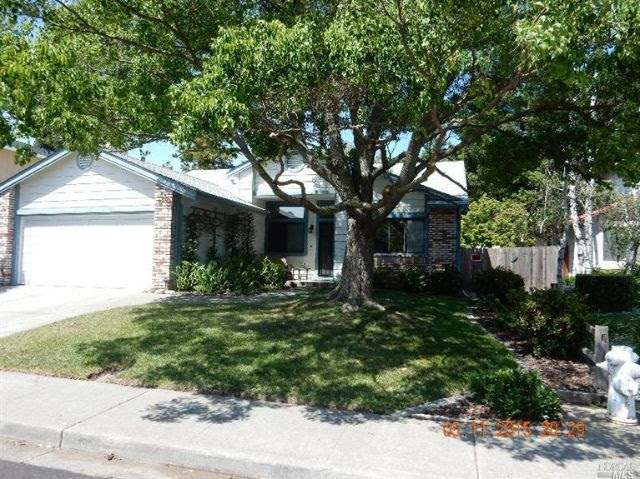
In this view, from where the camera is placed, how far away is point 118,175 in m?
15.7

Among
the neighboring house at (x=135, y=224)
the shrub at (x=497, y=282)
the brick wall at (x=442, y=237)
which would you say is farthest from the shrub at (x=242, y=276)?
the shrub at (x=497, y=282)

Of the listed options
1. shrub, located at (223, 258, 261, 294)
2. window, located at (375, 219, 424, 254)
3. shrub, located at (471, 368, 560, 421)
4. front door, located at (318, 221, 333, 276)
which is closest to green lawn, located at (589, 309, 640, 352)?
shrub, located at (471, 368, 560, 421)

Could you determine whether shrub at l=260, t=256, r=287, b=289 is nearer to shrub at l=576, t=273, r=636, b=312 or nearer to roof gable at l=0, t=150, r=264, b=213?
roof gable at l=0, t=150, r=264, b=213

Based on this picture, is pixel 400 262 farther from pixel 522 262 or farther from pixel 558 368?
pixel 558 368

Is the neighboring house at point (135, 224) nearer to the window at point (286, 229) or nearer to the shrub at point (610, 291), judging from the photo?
the window at point (286, 229)

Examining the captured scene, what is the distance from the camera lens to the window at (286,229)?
65.4ft

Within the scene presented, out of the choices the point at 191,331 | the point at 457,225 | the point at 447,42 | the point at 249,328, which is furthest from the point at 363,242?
the point at 457,225

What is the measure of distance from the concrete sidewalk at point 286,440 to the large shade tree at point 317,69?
3484 millimetres

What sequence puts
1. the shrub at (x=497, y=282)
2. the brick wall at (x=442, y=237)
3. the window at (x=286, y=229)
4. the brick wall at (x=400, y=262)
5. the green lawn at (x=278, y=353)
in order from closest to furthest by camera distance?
the green lawn at (x=278, y=353) → the shrub at (x=497, y=282) → the brick wall at (x=442, y=237) → the brick wall at (x=400, y=262) → the window at (x=286, y=229)

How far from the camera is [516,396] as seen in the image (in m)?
5.74

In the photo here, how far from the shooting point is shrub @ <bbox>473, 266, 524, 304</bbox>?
15680 mm

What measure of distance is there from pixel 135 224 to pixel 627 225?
17.1 metres

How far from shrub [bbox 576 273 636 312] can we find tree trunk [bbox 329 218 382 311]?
6.34m

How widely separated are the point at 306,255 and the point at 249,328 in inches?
393
